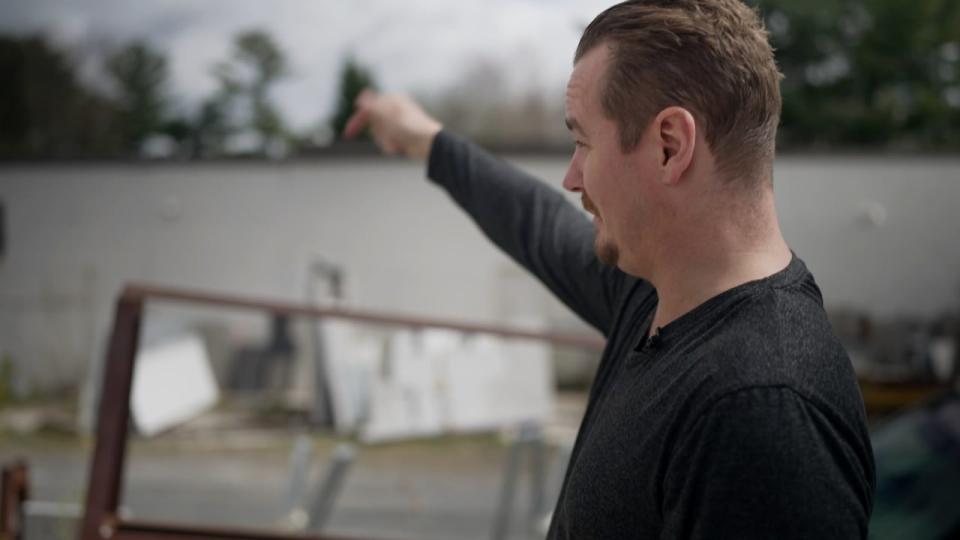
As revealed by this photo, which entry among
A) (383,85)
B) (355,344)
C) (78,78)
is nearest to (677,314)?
(355,344)

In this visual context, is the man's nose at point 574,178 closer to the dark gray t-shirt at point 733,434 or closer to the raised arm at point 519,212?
the dark gray t-shirt at point 733,434

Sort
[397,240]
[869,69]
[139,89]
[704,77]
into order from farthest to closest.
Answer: [869,69]
[139,89]
[397,240]
[704,77]

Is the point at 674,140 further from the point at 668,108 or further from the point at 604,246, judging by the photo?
the point at 604,246

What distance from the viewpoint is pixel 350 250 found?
13.3 m

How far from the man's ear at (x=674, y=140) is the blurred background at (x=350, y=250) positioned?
192cm

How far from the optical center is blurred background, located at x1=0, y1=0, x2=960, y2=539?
796 cm

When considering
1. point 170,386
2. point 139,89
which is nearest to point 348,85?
point 139,89

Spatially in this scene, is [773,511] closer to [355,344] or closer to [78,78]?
[355,344]

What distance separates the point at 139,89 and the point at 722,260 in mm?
18083

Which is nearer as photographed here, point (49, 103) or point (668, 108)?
point (668, 108)

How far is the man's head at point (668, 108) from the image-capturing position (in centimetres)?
91

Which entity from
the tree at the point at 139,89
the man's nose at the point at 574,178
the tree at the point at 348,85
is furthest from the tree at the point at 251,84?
the man's nose at the point at 574,178

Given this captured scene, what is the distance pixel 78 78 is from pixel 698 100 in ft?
61.3

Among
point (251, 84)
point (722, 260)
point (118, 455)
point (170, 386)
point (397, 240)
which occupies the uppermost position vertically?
point (722, 260)
